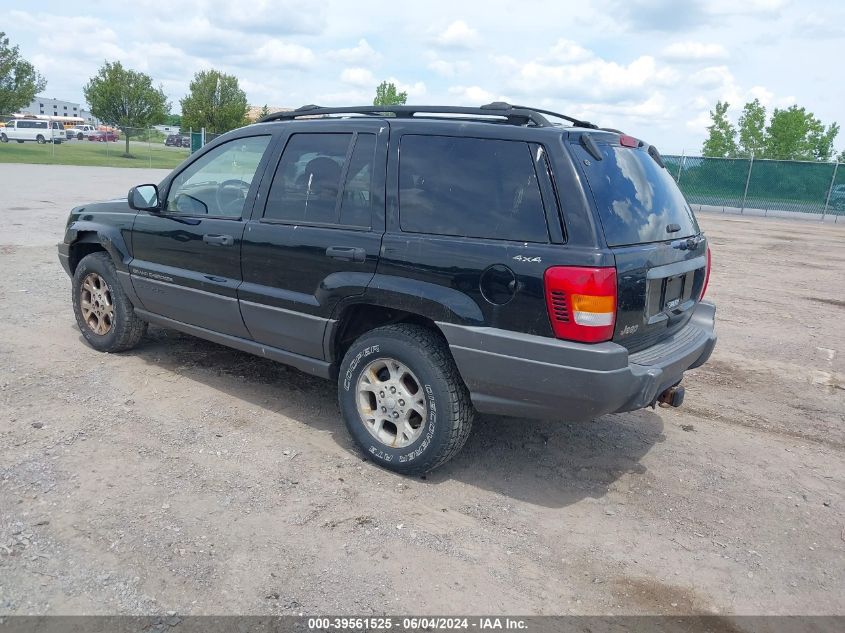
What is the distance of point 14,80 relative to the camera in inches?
1933

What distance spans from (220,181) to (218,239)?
1.71ft

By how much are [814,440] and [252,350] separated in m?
3.88

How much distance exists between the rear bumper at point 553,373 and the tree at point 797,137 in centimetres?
4517

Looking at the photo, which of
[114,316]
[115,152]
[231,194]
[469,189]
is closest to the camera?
[469,189]

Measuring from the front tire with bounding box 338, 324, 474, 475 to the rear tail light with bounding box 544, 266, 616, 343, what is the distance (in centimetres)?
71

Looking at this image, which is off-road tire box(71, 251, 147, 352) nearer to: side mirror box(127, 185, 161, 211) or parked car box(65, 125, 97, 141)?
side mirror box(127, 185, 161, 211)

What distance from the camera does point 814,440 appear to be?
4762mm

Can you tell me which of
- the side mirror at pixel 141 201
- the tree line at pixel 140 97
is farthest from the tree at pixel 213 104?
the side mirror at pixel 141 201

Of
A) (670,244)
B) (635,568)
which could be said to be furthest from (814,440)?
(635,568)

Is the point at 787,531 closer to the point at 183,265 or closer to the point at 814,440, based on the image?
the point at 814,440

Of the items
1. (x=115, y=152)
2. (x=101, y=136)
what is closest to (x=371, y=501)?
(x=115, y=152)

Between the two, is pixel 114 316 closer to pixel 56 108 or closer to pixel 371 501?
pixel 371 501

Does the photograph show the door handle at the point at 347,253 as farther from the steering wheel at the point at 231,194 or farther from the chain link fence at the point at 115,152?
the chain link fence at the point at 115,152

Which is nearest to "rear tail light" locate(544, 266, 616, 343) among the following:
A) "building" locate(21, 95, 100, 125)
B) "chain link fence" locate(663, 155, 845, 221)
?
"chain link fence" locate(663, 155, 845, 221)
